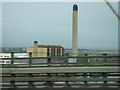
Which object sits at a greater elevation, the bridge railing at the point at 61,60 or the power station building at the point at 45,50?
the power station building at the point at 45,50

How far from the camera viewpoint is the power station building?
804 centimetres

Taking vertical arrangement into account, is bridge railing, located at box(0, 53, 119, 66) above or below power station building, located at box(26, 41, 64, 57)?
below

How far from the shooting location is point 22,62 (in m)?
7.66

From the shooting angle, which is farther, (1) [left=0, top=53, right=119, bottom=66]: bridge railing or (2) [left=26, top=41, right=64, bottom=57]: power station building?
(2) [left=26, top=41, right=64, bottom=57]: power station building

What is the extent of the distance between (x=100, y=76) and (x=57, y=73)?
1.51m

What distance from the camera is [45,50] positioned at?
8.65 m

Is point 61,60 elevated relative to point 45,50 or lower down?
lower down

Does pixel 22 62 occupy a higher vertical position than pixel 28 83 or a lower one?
higher

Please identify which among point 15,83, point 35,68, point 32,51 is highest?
point 32,51

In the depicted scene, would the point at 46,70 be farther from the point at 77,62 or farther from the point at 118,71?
the point at 118,71

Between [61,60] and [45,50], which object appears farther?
[45,50]

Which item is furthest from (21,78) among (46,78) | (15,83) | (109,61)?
(109,61)

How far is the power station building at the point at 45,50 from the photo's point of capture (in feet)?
26.4

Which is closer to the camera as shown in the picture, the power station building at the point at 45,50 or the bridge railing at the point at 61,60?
the bridge railing at the point at 61,60
